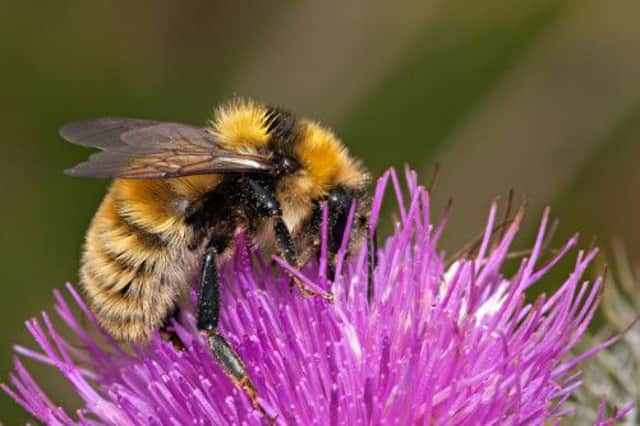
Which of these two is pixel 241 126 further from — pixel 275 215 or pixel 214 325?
pixel 214 325

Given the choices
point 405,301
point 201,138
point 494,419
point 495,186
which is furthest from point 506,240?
point 495,186

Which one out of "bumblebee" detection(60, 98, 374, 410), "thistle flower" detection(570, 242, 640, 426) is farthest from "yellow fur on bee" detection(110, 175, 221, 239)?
"thistle flower" detection(570, 242, 640, 426)

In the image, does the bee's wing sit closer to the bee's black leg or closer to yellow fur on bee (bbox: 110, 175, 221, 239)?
yellow fur on bee (bbox: 110, 175, 221, 239)

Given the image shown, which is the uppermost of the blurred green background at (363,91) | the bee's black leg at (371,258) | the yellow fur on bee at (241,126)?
the blurred green background at (363,91)

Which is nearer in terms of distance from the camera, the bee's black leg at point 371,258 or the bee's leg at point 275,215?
the bee's leg at point 275,215

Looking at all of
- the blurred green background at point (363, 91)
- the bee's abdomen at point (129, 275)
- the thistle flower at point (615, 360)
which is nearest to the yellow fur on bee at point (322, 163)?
the bee's abdomen at point (129, 275)

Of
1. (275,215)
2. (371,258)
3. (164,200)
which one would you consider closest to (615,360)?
(371,258)

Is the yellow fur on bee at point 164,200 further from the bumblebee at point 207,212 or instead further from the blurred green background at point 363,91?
the blurred green background at point 363,91
